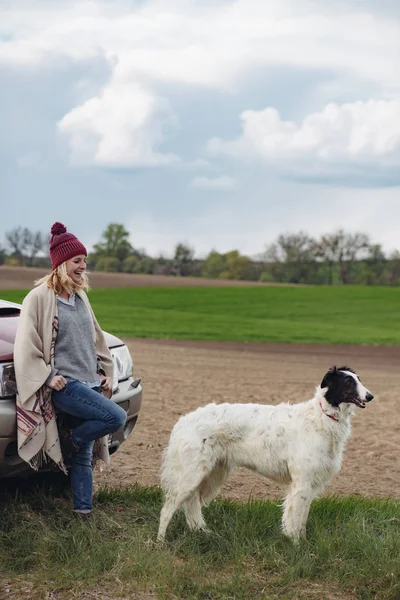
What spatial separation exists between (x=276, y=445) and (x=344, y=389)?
643 mm

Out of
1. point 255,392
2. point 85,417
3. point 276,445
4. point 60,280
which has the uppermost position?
point 60,280

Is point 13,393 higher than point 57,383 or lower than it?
lower

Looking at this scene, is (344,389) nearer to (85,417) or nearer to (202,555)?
(202,555)

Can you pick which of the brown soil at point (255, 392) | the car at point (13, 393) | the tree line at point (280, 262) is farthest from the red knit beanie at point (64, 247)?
the tree line at point (280, 262)

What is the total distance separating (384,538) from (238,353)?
15.0 metres

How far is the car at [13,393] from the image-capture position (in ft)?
17.2

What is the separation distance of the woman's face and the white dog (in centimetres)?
132

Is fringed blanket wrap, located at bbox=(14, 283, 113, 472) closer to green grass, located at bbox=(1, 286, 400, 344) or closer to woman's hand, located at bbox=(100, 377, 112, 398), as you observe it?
woman's hand, located at bbox=(100, 377, 112, 398)

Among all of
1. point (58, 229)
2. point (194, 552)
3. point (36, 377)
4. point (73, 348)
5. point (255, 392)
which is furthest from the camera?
point (255, 392)

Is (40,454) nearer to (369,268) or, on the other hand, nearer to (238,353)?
(238,353)

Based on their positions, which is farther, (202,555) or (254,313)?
(254,313)

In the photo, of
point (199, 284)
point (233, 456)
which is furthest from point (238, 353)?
point (199, 284)

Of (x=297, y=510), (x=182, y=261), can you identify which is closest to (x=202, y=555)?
(x=297, y=510)

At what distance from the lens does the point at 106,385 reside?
18.9 ft
